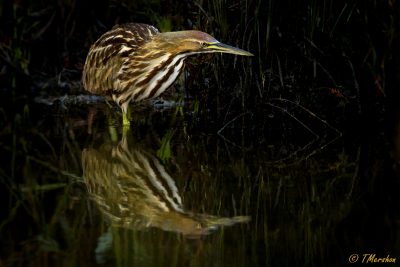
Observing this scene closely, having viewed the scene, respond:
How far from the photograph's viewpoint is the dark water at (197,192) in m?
2.85

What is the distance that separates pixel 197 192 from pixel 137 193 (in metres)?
0.25

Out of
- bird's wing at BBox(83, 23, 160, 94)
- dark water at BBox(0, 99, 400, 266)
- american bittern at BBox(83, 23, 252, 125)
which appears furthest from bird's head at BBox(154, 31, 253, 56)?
dark water at BBox(0, 99, 400, 266)

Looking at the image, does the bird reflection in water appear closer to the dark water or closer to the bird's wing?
the dark water

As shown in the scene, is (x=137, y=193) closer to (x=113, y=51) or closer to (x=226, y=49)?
(x=226, y=49)

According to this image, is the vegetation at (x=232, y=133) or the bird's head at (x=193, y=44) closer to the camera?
the vegetation at (x=232, y=133)

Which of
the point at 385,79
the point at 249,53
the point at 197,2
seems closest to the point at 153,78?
the point at 197,2

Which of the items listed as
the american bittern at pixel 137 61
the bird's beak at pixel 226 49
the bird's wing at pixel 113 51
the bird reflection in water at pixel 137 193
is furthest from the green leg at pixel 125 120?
the bird's beak at pixel 226 49

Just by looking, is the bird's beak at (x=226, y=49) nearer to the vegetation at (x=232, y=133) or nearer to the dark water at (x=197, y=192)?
the vegetation at (x=232, y=133)

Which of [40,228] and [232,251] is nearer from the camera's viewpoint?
[232,251]

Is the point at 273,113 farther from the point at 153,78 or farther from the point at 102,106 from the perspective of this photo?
the point at 102,106

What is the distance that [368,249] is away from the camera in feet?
9.27

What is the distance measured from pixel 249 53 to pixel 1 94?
2383 millimetres

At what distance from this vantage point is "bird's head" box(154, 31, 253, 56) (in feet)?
14.6

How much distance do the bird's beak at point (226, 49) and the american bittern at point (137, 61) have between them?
0.39ft
